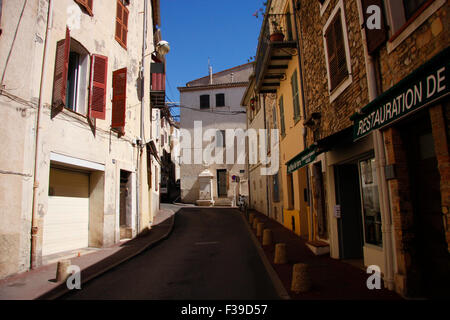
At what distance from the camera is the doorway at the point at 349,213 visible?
27.3 feet

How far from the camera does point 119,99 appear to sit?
12023mm

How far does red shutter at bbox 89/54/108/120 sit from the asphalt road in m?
4.82

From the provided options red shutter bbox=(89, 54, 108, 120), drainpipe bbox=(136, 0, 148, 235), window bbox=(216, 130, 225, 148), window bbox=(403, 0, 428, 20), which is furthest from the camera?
window bbox=(216, 130, 225, 148)

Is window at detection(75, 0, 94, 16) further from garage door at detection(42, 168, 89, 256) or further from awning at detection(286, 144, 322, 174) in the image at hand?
awning at detection(286, 144, 322, 174)

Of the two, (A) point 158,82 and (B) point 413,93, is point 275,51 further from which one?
(B) point 413,93

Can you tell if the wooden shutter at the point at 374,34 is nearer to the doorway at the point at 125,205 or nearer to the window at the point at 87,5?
the window at the point at 87,5

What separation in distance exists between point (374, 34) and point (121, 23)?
10.2 meters

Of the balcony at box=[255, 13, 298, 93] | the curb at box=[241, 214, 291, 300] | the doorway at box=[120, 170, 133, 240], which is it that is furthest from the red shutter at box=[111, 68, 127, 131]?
the curb at box=[241, 214, 291, 300]

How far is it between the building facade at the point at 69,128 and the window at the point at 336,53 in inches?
276

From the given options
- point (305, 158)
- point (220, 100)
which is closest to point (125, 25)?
point (305, 158)

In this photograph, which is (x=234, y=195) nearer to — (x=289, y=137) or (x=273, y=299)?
(x=289, y=137)

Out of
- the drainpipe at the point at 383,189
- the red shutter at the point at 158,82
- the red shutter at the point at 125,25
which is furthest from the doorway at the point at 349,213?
the red shutter at the point at 158,82

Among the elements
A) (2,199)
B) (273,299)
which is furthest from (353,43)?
(2,199)

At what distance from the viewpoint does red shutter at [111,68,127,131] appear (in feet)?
39.1
